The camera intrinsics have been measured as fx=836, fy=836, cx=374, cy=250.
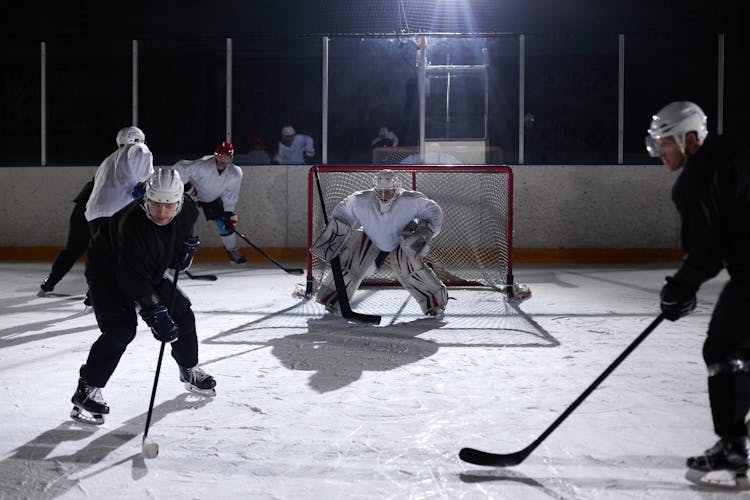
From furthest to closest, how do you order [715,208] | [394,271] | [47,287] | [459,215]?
1. [459,215]
2. [47,287]
3. [394,271]
4. [715,208]

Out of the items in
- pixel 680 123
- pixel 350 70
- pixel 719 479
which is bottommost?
pixel 719 479

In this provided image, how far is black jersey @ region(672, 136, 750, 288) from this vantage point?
6.18 feet

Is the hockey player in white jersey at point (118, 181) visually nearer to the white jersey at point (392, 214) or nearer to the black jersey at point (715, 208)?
the white jersey at point (392, 214)

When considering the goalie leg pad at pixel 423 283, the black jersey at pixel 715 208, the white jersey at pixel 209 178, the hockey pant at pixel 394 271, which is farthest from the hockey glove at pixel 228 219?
the black jersey at pixel 715 208

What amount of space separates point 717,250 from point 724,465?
0.52m

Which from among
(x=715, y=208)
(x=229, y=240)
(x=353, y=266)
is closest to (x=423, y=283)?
(x=353, y=266)

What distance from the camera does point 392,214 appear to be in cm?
461

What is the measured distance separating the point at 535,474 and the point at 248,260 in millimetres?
6461

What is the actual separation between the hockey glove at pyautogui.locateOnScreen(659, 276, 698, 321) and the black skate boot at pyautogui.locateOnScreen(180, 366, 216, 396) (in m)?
1.55

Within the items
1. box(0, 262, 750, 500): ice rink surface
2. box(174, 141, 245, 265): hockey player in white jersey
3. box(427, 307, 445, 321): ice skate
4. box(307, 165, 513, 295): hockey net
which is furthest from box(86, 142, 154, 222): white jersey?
box(174, 141, 245, 265): hockey player in white jersey

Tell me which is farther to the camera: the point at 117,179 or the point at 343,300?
the point at 343,300

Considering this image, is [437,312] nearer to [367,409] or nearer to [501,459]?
[367,409]

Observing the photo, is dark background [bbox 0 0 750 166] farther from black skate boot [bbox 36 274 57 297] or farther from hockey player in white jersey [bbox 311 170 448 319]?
hockey player in white jersey [bbox 311 170 448 319]

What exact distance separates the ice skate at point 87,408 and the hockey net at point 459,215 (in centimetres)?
301
